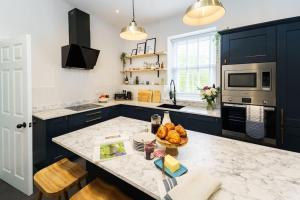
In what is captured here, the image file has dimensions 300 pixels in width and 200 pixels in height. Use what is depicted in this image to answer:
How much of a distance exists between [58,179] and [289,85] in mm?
2671

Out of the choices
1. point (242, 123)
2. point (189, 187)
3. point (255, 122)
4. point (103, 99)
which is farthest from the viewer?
point (103, 99)

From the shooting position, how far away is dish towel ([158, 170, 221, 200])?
762 mm

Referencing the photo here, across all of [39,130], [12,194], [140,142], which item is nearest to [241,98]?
[140,142]

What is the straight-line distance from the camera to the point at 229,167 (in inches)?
41.3

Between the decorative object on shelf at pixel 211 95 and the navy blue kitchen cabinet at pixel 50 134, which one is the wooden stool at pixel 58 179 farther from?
the decorative object on shelf at pixel 211 95

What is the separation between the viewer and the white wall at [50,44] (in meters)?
2.53

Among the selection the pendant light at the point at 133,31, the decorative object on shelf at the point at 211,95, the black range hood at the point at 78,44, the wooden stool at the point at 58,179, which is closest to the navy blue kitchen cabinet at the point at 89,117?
the black range hood at the point at 78,44

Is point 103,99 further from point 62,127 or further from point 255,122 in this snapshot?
point 255,122

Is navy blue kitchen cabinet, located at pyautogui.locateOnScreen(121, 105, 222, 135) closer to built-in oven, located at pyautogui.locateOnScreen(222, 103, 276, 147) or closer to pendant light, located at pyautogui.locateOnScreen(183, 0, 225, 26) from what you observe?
built-in oven, located at pyautogui.locateOnScreen(222, 103, 276, 147)

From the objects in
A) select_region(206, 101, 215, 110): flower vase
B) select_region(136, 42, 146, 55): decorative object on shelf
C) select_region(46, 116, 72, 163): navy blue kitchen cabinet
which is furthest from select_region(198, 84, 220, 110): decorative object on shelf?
select_region(46, 116, 72, 163): navy blue kitchen cabinet

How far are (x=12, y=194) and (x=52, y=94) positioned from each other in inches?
63.7

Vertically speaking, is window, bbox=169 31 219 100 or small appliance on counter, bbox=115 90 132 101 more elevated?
window, bbox=169 31 219 100

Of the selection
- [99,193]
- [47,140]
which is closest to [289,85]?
[99,193]

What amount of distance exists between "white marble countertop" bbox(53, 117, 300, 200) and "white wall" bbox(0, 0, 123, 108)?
186 cm
